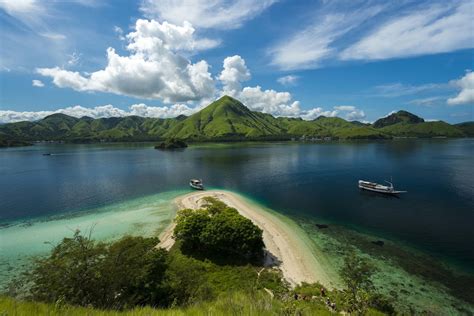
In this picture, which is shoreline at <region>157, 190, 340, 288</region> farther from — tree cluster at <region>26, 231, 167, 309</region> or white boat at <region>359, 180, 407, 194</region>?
white boat at <region>359, 180, 407, 194</region>

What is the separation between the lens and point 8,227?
51.4 metres

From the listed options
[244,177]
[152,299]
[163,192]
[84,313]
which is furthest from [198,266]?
[244,177]

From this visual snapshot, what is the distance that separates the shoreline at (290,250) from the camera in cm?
3089

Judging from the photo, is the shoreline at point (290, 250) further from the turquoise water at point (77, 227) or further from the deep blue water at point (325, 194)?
the deep blue water at point (325, 194)

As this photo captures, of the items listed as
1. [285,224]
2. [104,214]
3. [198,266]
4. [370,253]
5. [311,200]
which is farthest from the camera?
[311,200]

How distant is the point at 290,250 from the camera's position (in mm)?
37969

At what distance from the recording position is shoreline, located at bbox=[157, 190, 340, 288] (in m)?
30.9

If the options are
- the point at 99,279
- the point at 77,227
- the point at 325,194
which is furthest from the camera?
the point at 325,194

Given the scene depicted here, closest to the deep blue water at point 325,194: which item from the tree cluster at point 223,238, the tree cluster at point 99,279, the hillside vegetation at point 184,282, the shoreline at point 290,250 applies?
the shoreline at point 290,250

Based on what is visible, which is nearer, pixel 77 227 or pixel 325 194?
pixel 77 227

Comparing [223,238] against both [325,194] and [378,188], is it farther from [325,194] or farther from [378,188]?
[378,188]

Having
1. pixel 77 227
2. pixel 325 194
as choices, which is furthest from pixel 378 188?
pixel 77 227

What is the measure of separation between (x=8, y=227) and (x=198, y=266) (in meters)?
50.0

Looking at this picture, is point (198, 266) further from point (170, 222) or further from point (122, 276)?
point (170, 222)
